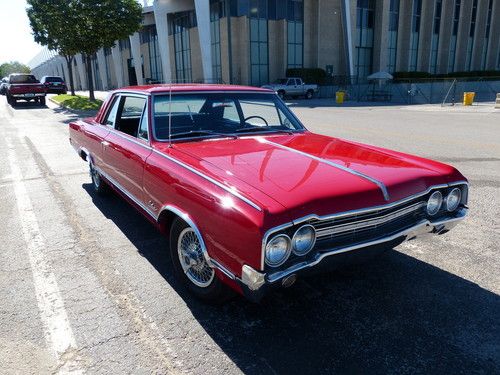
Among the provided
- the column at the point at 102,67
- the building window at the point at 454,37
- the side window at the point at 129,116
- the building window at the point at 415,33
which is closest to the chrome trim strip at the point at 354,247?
the side window at the point at 129,116

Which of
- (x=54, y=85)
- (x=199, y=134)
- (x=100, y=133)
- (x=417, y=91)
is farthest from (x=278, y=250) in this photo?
(x=54, y=85)

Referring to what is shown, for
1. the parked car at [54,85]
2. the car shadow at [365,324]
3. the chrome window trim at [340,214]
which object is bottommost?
the car shadow at [365,324]

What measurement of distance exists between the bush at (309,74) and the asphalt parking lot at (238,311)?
34519mm

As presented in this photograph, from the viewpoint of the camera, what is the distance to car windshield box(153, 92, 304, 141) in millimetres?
3966

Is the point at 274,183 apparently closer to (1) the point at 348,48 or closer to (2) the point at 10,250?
(2) the point at 10,250

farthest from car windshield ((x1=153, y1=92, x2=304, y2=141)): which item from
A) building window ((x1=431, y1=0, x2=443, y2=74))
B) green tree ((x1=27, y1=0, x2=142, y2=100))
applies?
building window ((x1=431, y1=0, x2=443, y2=74))

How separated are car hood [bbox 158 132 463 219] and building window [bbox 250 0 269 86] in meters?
35.0

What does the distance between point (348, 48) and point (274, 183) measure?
40.8m

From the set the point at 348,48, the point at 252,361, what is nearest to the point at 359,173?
the point at 252,361

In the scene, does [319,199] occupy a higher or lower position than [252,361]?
higher

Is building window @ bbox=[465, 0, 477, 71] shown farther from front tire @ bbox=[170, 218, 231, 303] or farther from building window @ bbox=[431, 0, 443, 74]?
front tire @ bbox=[170, 218, 231, 303]

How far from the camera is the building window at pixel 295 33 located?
38.6 m

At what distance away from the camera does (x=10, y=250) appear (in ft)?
13.8

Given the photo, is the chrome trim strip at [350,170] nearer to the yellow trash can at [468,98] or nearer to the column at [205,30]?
the yellow trash can at [468,98]
